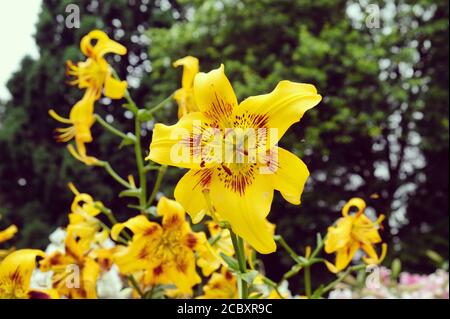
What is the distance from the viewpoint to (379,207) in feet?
18.2

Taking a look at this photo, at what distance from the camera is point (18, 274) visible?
19.6 inches

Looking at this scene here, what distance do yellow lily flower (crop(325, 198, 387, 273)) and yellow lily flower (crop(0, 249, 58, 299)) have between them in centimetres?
36

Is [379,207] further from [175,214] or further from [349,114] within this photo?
[175,214]

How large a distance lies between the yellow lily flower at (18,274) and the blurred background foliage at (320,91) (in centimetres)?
396

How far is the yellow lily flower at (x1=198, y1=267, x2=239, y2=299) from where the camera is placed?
68 cm

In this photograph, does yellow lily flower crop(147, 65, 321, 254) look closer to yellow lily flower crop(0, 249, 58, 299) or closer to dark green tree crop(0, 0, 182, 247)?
yellow lily flower crop(0, 249, 58, 299)

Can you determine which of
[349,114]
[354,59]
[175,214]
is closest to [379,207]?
[349,114]

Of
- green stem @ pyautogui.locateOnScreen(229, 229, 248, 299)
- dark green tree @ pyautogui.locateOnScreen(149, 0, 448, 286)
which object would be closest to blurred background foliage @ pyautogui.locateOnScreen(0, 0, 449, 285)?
dark green tree @ pyautogui.locateOnScreen(149, 0, 448, 286)

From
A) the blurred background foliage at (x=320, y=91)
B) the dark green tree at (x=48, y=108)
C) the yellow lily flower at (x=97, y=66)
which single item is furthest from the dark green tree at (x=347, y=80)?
the yellow lily flower at (x=97, y=66)

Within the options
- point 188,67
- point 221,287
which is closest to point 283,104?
point 188,67

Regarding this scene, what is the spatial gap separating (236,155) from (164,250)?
0.27m

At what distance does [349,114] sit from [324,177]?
0.71 m

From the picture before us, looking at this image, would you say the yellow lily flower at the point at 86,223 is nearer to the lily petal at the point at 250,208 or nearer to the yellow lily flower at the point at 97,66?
the yellow lily flower at the point at 97,66

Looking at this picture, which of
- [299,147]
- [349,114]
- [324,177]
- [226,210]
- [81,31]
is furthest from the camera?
[81,31]
